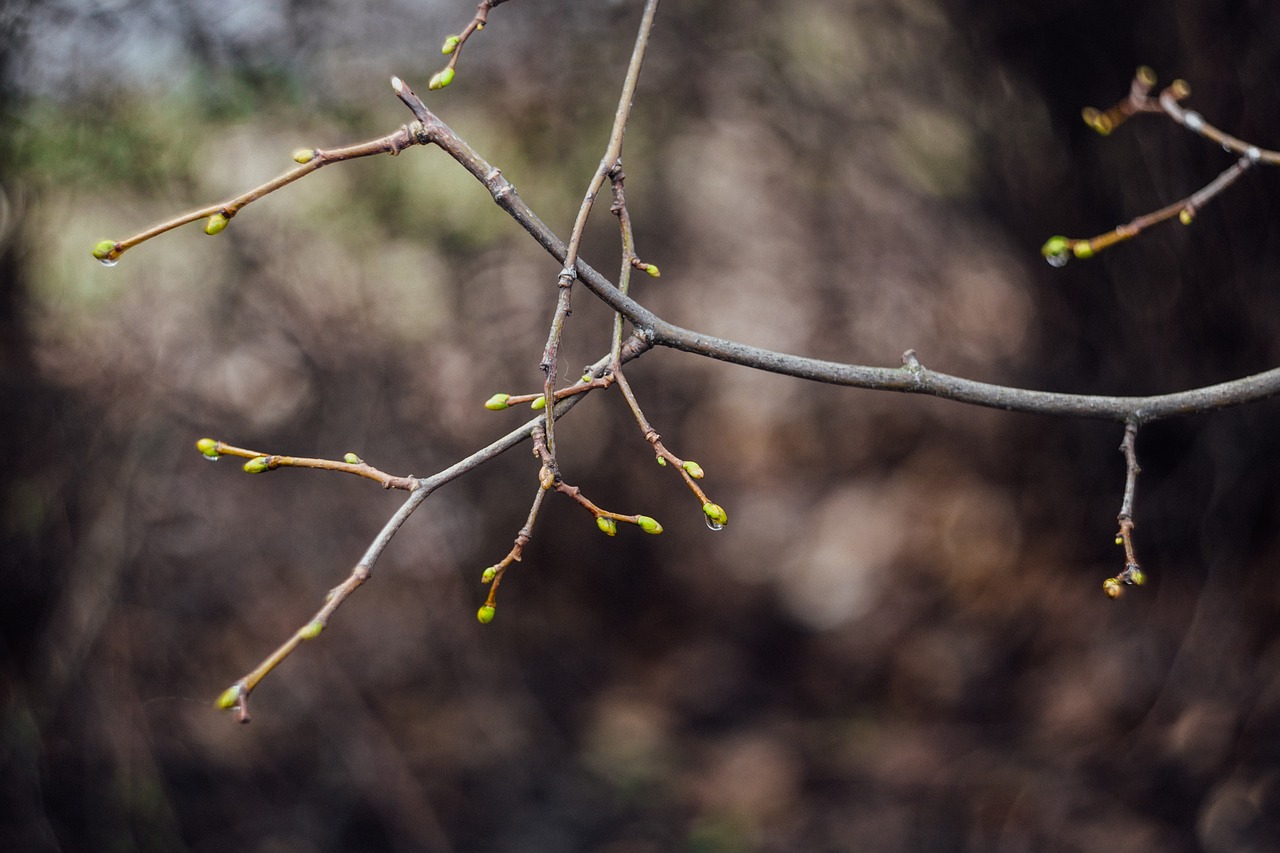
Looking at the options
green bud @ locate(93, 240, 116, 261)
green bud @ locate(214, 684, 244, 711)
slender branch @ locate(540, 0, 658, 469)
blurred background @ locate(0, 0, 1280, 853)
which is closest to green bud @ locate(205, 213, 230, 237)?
green bud @ locate(93, 240, 116, 261)

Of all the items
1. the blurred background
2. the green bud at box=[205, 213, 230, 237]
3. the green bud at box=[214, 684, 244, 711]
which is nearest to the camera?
the green bud at box=[214, 684, 244, 711]

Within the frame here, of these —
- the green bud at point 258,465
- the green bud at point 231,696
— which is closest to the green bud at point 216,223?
the green bud at point 258,465

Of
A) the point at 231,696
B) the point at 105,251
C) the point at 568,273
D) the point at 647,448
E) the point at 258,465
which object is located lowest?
the point at 231,696

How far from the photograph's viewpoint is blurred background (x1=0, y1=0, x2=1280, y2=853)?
2684mm

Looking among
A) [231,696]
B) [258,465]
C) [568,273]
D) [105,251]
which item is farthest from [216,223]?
[231,696]

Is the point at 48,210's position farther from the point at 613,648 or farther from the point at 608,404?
the point at 613,648

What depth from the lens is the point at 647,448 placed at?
3.35 m

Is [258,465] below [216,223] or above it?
below

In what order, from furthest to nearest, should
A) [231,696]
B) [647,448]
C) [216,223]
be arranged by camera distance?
[647,448]
[216,223]
[231,696]

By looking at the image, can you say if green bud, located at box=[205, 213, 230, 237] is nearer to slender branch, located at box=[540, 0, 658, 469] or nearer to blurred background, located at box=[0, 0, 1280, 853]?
slender branch, located at box=[540, 0, 658, 469]

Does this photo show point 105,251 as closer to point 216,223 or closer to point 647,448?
point 216,223

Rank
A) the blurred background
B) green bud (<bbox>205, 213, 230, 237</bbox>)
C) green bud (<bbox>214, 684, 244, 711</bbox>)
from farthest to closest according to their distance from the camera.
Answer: the blurred background
green bud (<bbox>205, 213, 230, 237</bbox>)
green bud (<bbox>214, 684, 244, 711</bbox>)

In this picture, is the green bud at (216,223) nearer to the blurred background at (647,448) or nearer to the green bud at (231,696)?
the green bud at (231,696)

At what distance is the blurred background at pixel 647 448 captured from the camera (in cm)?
268
